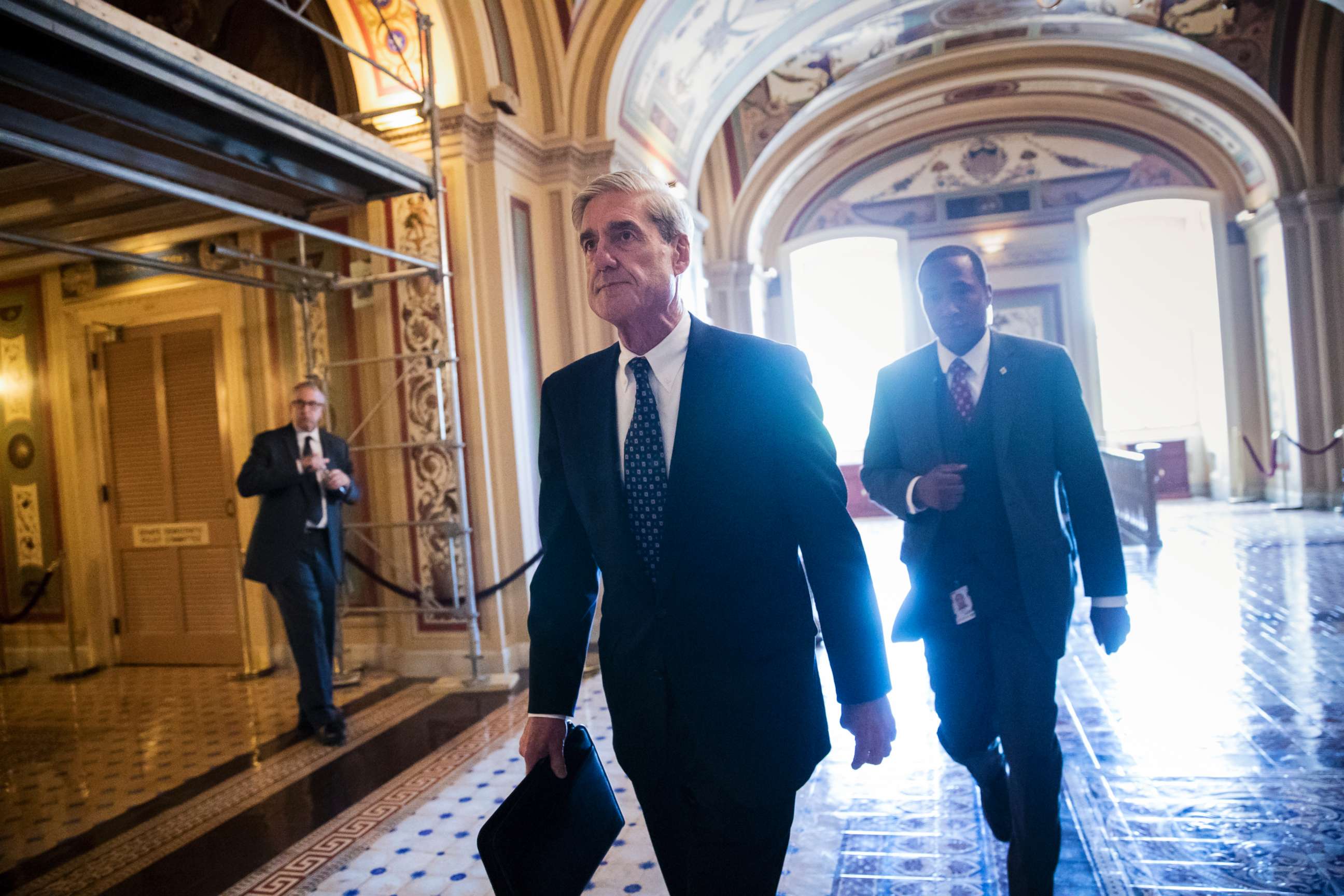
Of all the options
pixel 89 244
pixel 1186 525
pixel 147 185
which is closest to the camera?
pixel 147 185

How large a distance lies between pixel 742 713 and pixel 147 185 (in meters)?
3.22

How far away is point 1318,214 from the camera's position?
11.1m

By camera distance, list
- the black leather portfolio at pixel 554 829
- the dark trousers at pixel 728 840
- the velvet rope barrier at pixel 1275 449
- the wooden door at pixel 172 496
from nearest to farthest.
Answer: the black leather portfolio at pixel 554 829
the dark trousers at pixel 728 840
the wooden door at pixel 172 496
the velvet rope barrier at pixel 1275 449

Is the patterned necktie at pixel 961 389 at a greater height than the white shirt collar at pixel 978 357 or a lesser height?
lesser

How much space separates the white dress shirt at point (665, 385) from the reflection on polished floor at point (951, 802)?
169 centimetres

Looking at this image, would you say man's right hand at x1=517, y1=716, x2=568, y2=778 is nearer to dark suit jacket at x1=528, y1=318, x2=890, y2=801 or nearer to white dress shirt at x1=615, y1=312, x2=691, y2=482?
dark suit jacket at x1=528, y1=318, x2=890, y2=801

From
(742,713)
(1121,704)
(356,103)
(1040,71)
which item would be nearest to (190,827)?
(742,713)

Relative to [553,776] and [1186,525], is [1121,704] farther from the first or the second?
[1186,525]

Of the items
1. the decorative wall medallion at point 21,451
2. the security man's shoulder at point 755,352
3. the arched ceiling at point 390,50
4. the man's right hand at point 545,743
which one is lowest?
the man's right hand at point 545,743

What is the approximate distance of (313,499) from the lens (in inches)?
185

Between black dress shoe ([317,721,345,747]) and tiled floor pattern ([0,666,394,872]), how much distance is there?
1.21ft

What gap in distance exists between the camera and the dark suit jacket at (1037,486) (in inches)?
88.6

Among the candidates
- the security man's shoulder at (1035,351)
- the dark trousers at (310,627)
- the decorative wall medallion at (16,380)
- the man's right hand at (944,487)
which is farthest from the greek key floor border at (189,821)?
the decorative wall medallion at (16,380)

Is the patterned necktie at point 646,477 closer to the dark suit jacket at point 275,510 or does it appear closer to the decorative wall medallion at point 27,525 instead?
the dark suit jacket at point 275,510
